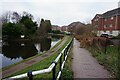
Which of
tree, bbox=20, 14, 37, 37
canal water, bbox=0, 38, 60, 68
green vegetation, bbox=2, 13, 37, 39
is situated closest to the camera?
canal water, bbox=0, 38, 60, 68

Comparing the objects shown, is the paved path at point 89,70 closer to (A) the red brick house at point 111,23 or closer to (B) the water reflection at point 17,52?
(B) the water reflection at point 17,52

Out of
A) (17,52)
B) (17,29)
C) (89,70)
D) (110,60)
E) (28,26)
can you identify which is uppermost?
(28,26)

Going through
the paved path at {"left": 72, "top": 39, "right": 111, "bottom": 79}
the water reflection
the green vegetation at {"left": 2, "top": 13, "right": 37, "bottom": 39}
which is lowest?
the water reflection

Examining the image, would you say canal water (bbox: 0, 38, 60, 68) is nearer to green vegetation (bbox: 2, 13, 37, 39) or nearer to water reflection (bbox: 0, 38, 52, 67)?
water reflection (bbox: 0, 38, 52, 67)

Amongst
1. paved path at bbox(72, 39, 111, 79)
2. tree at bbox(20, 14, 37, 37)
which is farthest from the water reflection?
tree at bbox(20, 14, 37, 37)

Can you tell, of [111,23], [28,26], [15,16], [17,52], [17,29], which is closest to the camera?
[17,52]

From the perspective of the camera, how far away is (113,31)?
5244 centimetres

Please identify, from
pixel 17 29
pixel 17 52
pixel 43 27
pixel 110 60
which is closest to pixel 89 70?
pixel 110 60

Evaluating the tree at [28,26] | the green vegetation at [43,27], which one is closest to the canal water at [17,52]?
the tree at [28,26]

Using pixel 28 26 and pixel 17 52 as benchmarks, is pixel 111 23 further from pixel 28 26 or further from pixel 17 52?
pixel 17 52

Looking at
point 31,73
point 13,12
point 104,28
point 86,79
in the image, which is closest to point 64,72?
point 86,79

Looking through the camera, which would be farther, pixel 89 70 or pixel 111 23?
pixel 111 23

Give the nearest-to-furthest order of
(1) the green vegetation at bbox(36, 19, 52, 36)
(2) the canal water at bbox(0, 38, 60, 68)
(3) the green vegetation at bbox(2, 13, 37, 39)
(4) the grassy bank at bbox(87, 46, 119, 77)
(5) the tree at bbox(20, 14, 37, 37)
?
(4) the grassy bank at bbox(87, 46, 119, 77) < (2) the canal water at bbox(0, 38, 60, 68) < (3) the green vegetation at bbox(2, 13, 37, 39) < (5) the tree at bbox(20, 14, 37, 37) < (1) the green vegetation at bbox(36, 19, 52, 36)

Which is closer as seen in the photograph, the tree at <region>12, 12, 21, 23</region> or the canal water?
the canal water
